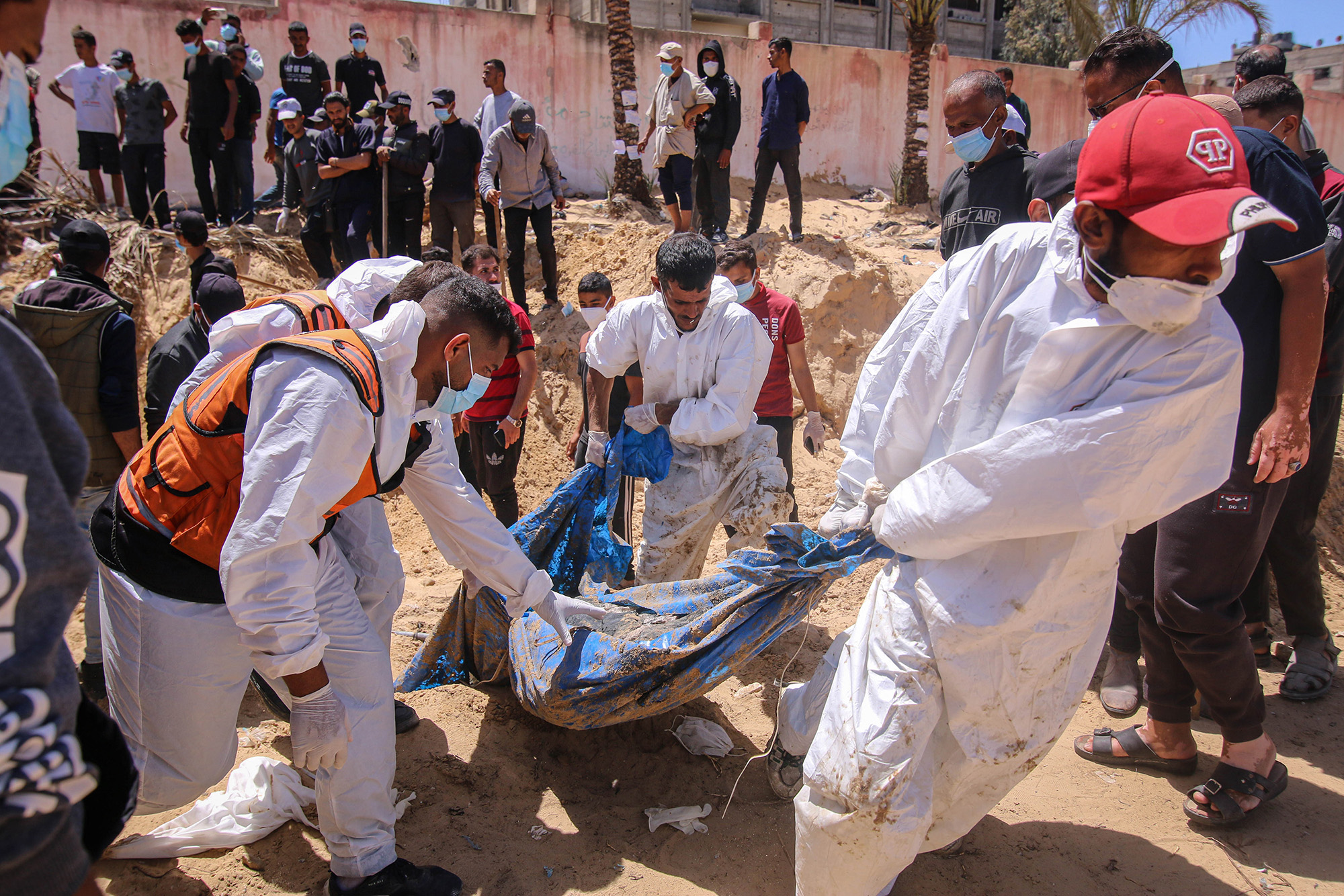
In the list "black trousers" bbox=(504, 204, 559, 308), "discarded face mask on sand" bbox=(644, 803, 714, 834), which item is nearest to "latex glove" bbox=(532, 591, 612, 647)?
"discarded face mask on sand" bbox=(644, 803, 714, 834)

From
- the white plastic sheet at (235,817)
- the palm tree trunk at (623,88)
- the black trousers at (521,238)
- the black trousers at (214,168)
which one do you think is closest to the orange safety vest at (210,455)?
the white plastic sheet at (235,817)

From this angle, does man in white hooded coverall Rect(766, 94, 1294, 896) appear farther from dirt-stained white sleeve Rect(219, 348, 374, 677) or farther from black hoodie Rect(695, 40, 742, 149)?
black hoodie Rect(695, 40, 742, 149)

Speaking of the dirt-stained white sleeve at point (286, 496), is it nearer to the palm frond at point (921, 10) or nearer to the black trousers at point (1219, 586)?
the black trousers at point (1219, 586)

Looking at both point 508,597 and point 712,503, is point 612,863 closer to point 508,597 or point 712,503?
point 508,597

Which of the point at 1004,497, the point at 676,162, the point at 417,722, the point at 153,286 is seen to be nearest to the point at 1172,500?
the point at 1004,497

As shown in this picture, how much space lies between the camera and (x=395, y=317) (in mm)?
2238

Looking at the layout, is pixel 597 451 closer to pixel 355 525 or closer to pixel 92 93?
pixel 355 525

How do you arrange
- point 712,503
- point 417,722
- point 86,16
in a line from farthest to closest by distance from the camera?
point 86,16
point 712,503
point 417,722

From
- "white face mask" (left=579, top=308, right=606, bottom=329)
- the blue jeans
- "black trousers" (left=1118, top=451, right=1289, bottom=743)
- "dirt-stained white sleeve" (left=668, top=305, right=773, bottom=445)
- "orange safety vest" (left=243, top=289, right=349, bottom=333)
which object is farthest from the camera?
the blue jeans

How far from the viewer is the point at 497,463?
5008mm

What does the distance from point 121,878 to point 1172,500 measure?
300 centimetres

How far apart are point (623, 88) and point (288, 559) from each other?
9.01 metres

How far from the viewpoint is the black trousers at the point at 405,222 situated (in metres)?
7.60

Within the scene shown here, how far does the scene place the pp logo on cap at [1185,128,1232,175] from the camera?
1615mm
